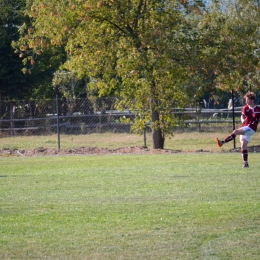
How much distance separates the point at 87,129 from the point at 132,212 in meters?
22.6

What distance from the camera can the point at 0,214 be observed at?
884 cm

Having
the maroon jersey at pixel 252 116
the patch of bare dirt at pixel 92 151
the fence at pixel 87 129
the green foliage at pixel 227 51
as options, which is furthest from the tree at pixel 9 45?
the maroon jersey at pixel 252 116

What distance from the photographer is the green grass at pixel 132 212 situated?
663 centimetres

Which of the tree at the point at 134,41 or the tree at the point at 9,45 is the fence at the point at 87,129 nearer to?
the tree at the point at 9,45

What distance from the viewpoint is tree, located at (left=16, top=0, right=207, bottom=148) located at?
64.3 ft

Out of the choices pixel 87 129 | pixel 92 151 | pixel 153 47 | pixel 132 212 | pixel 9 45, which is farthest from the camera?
pixel 9 45

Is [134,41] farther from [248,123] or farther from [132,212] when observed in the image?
[132,212]

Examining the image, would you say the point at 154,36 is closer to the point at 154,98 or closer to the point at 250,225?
the point at 154,98

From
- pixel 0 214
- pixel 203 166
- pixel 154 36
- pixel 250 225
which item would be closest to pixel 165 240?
pixel 250 225

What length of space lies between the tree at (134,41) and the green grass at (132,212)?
20.1 ft

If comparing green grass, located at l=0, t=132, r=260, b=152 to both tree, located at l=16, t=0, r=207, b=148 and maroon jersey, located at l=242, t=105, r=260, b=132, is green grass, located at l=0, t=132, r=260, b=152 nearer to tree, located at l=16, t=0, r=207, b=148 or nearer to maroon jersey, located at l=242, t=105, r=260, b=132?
tree, located at l=16, t=0, r=207, b=148

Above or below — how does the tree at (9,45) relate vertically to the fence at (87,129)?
A: above

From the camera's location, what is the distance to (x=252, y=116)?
13945 millimetres

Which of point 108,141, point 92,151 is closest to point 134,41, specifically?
point 92,151
